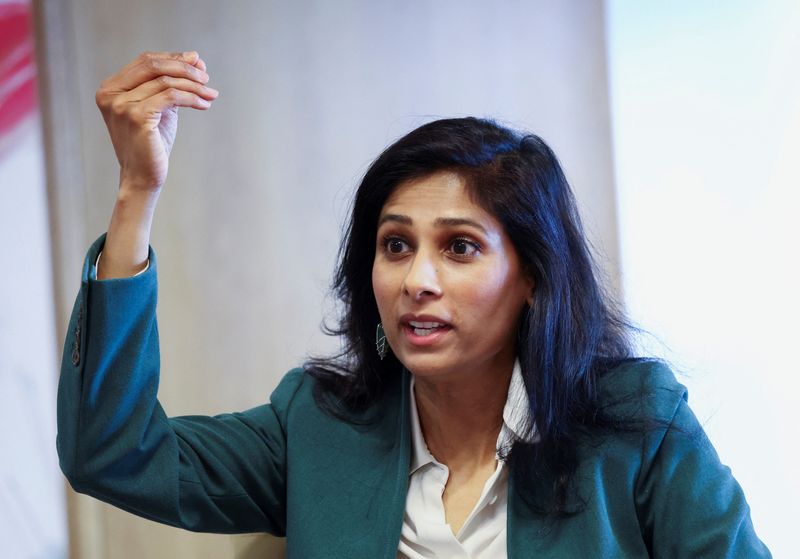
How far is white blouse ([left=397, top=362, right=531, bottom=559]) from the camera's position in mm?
1707

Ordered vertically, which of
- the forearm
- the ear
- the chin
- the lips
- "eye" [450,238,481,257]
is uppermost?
the forearm

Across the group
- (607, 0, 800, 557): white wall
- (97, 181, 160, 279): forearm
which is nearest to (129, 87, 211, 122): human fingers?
(97, 181, 160, 279): forearm

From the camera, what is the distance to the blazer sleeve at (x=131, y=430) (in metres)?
1.50

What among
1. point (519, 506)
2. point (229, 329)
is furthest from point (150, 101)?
point (519, 506)

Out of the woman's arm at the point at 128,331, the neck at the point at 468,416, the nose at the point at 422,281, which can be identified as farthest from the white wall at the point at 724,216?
the woman's arm at the point at 128,331

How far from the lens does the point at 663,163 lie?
2338mm

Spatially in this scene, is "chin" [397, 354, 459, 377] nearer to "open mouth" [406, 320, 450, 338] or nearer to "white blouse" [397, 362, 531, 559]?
"open mouth" [406, 320, 450, 338]

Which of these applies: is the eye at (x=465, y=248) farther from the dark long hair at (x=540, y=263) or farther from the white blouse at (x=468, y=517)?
the white blouse at (x=468, y=517)

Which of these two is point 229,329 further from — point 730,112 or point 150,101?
point 730,112

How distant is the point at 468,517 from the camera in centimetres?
171

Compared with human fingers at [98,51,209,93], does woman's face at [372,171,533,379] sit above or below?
below

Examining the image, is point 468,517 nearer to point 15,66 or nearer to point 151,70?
point 151,70

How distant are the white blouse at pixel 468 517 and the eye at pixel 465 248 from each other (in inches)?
9.3

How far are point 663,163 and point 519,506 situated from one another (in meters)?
0.97
